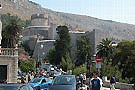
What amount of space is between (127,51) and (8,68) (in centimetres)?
5493

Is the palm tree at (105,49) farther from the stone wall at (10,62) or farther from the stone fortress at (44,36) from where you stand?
the stone wall at (10,62)

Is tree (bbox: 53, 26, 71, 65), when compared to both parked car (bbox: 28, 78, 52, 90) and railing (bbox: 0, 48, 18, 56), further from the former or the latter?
parked car (bbox: 28, 78, 52, 90)

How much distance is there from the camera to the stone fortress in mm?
110456

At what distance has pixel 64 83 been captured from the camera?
16656 millimetres

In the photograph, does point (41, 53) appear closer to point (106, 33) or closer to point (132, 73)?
point (106, 33)

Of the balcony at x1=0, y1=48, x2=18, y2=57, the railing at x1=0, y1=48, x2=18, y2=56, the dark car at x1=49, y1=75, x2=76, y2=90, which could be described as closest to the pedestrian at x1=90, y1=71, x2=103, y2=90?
the dark car at x1=49, y1=75, x2=76, y2=90

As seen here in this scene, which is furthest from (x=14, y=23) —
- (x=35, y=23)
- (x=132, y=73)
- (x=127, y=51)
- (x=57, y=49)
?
(x=35, y=23)

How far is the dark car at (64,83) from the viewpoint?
15.6 meters

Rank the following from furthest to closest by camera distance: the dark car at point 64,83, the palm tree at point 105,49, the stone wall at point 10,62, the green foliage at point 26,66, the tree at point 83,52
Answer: the tree at point 83,52
the palm tree at point 105,49
the green foliage at point 26,66
the stone wall at point 10,62
the dark car at point 64,83

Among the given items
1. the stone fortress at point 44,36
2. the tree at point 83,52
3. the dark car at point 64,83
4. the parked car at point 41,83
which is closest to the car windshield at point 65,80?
the dark car at point 64,83

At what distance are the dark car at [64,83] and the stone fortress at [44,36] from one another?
260 ft

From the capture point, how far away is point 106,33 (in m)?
113

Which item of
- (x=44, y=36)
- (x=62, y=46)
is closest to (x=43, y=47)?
(x=44, y=36)

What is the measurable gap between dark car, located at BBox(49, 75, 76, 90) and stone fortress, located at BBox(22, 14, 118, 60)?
79270 mm
